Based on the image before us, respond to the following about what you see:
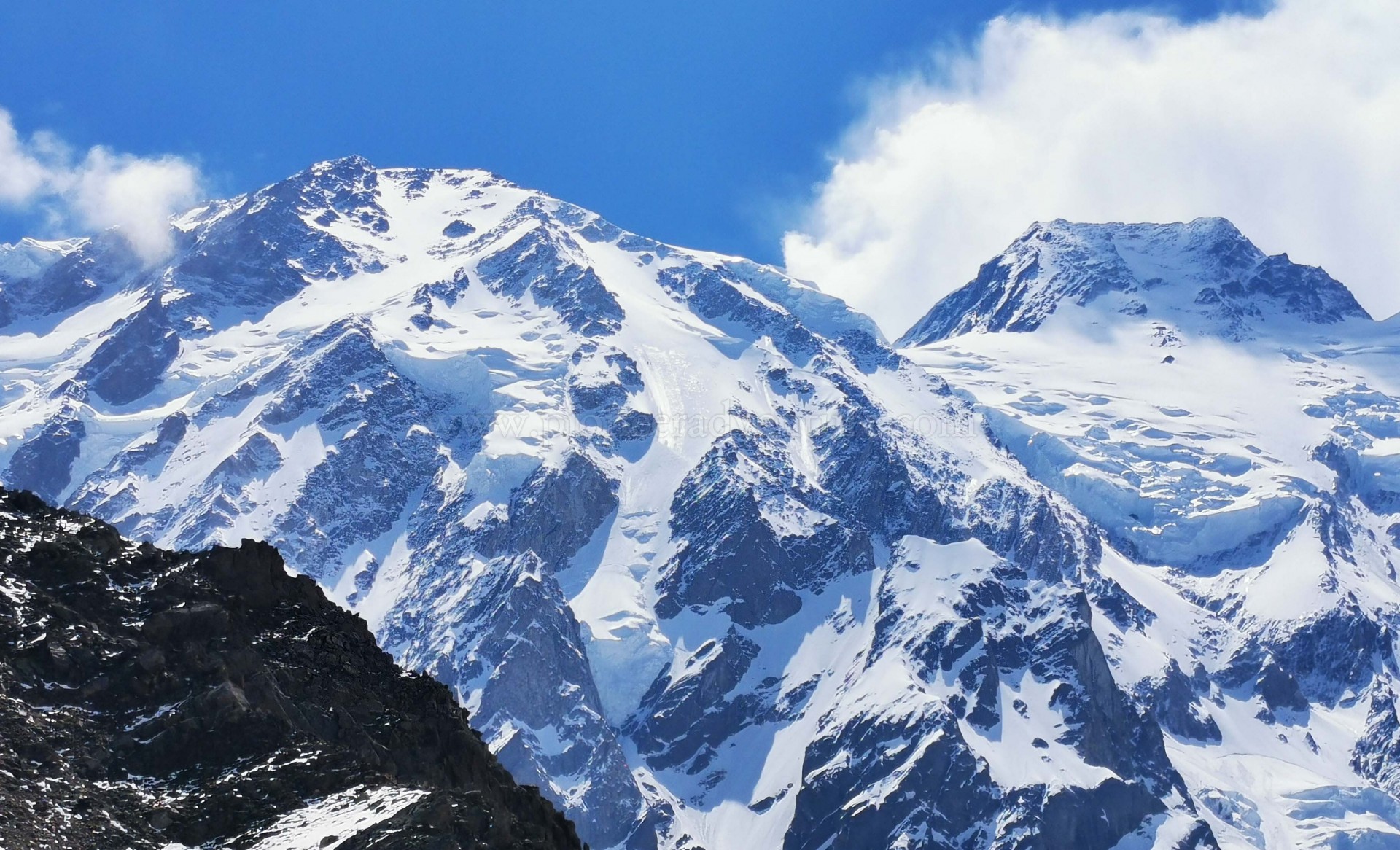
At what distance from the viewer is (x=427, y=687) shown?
334 ft

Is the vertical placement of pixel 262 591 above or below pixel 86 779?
above

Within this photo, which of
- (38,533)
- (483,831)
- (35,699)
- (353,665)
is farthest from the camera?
(353,665)

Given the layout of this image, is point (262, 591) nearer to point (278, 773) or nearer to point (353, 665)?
point (353, 665)

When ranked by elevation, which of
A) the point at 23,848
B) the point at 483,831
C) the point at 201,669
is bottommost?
the point at 483,831

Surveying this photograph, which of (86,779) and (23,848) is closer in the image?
(23,848)

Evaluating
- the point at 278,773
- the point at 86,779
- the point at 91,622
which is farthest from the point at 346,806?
the point at 91,622

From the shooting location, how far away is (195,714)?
83.4 metres

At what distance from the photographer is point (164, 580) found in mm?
91750

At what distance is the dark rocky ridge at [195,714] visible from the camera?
77.6 metres

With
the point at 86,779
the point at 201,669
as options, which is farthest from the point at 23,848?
Result: the point at 201,669

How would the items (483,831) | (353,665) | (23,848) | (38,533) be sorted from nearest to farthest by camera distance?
(23,848) < (483,831) < (38,533) < (353,665)

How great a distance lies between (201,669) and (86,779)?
8.02m

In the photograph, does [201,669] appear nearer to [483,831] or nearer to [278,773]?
[278,773]

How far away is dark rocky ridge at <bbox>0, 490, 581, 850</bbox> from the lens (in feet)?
254
